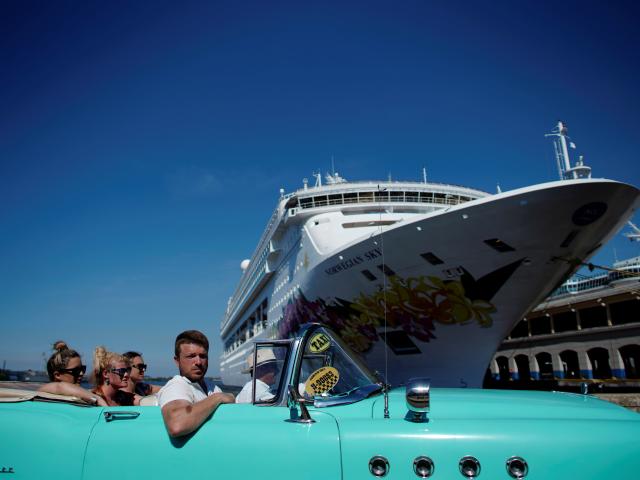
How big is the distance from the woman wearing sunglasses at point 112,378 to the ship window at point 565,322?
4091cm

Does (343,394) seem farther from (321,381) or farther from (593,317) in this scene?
(593,317)

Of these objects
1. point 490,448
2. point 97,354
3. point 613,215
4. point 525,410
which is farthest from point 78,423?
point 613,215

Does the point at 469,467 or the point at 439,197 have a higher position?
the point at 439,197

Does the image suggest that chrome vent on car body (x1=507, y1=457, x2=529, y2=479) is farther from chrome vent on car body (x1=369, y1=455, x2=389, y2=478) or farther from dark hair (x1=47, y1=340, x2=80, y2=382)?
dark hair (x1=47, y1=340, x2=80, y2=382)

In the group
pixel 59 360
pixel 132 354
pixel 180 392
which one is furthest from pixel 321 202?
pixel 180 392

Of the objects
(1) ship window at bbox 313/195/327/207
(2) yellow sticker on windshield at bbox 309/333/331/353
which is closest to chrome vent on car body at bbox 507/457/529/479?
(2) yellow sticker on windshield at bbox 309/333/331/353

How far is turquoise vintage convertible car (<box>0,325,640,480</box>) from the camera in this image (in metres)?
1.94

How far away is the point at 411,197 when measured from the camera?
2177cm

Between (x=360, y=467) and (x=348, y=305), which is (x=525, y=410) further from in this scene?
(x=348, y=305)

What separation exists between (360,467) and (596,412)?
125 centimetres

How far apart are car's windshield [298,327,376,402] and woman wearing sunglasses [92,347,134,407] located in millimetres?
1550

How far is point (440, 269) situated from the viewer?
13.2 meters

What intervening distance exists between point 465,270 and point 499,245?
1148mm

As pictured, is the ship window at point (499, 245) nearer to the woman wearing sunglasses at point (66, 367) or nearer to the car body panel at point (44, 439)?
the woman wearing sunglasses at point (66, 367)
